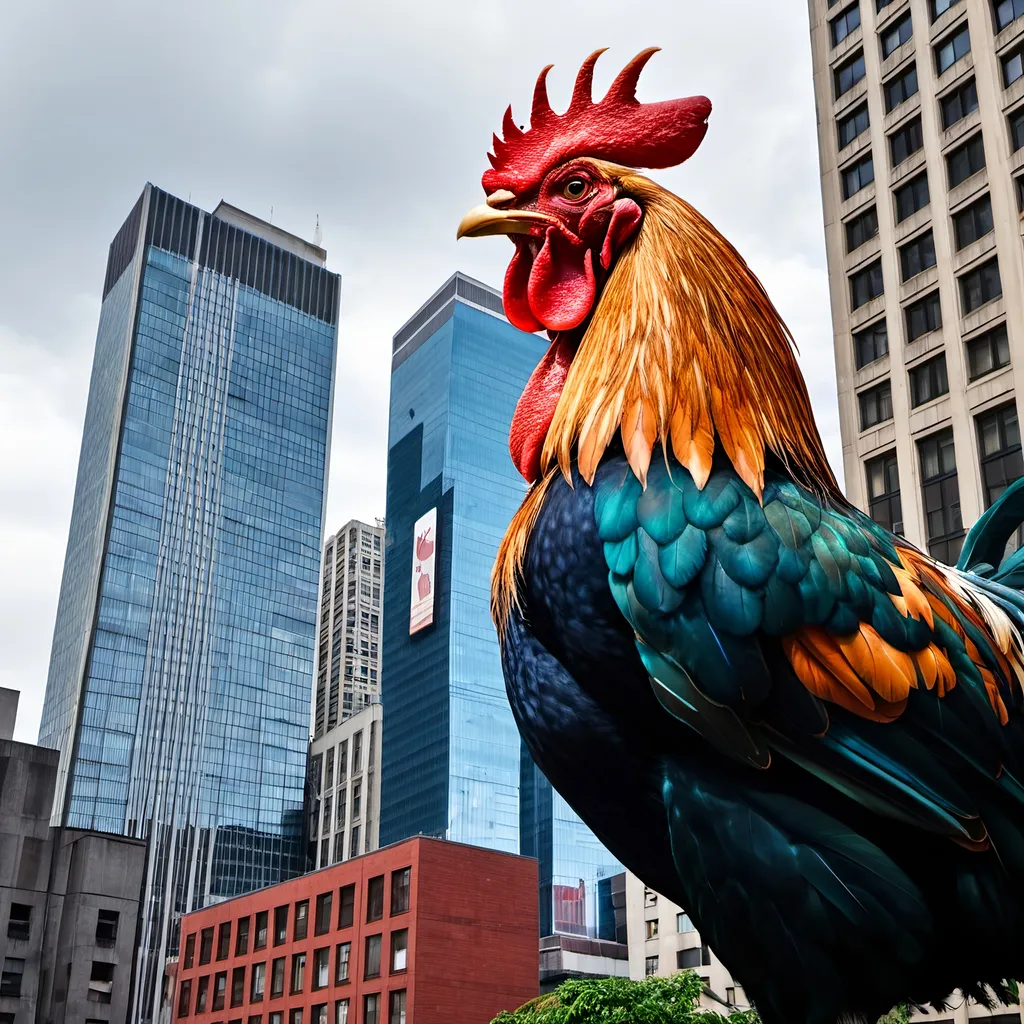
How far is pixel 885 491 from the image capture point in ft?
115

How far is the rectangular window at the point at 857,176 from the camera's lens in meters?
38.5

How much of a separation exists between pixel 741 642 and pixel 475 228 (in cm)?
205

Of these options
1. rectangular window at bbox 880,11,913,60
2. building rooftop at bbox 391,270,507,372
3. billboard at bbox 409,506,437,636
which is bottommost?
rectangular window at bbox 880,11,913,60

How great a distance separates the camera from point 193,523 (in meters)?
127

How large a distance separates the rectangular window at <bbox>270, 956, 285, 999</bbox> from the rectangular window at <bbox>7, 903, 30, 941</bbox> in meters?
18.3

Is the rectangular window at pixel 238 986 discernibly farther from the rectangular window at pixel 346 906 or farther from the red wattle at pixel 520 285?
the red wattle at pixel 520 285

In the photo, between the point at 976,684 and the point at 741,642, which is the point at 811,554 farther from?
the point at 976,684

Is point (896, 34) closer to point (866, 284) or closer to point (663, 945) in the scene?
point (866, 284)

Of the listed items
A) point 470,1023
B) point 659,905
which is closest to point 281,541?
point 659,905

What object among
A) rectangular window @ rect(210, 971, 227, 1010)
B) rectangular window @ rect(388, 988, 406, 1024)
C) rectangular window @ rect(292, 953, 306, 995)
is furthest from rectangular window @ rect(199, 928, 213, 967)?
rectangular window @ rect(388, 988, 406, 1024)

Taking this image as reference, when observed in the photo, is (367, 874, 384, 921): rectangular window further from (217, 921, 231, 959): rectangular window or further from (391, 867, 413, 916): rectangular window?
(217, 921, 231, 959): rectangular window

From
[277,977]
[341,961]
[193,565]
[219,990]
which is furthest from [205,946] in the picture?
[193,565]

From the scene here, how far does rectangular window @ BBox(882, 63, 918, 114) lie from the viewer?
37.3 meters

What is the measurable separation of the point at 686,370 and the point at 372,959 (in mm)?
51022
